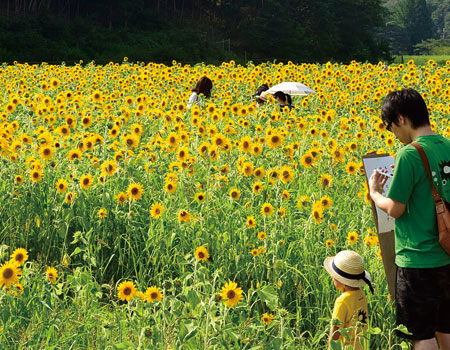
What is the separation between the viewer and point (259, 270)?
142 inches

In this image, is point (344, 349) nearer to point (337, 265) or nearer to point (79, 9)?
Result: point (337, 265)

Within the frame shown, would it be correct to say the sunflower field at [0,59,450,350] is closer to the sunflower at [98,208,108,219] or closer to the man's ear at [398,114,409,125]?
the sunflower at [98,208,108,219]

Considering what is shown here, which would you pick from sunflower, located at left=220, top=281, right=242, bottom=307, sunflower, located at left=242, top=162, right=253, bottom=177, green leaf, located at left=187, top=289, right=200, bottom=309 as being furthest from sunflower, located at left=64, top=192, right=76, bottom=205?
sunflower, located at left=220, top=281, right=242, bottom=307

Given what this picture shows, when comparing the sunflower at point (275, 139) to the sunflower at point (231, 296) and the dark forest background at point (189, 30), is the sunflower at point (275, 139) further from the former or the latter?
the dark forest background at point (189, 30)

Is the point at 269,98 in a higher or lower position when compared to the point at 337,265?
higher

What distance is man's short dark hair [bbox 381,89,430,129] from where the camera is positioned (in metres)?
2.66

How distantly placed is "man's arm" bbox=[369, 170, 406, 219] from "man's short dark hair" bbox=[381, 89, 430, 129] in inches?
12.1

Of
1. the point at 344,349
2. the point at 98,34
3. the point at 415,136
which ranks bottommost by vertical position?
the point at 344,349

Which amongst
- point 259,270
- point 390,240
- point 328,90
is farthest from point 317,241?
point 328,90

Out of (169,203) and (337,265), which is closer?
(337,265)

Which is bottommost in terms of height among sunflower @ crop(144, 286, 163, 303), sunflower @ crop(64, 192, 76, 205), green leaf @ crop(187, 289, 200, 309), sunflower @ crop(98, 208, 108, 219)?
green leaf @ crop(187, 289, 200, 309)

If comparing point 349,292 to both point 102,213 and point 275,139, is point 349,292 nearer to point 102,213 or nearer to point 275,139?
point 102,213

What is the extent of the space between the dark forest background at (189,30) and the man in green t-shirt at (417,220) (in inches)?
1055

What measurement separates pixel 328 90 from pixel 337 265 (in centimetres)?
→ 921
